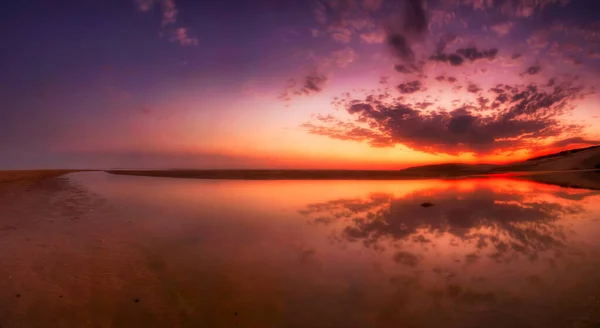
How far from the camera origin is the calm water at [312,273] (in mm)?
5977

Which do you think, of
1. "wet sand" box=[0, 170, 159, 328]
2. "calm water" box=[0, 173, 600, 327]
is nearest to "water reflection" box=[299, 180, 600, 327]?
"calm water" box=[0, 173, 600, 327]

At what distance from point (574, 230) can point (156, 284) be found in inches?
599

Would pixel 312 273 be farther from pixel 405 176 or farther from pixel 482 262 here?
pixel 405 176

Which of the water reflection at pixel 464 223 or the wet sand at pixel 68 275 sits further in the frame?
the water reflection at pixel 464 223

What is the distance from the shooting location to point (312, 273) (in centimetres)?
819

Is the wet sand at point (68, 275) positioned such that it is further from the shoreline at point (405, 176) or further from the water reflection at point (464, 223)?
the shoreline at point (405, 176)

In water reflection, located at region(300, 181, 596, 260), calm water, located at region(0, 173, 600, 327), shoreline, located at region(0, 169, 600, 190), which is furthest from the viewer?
shoreline, located at region(0, 169, 600, 190)

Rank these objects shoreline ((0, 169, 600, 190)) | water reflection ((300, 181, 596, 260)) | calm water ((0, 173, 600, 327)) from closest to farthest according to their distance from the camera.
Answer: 1. calm water ((0, 173, 600, 327))
2. water reflection ((300, 181, 596, 260))
3. shoreline ((0, 169, 600, 190))

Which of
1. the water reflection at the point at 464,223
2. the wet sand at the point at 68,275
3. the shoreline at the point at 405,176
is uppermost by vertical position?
the shoreline at the point at 405,176

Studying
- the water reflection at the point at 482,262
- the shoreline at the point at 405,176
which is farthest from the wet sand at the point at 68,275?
the shoreline at the point at 405,176

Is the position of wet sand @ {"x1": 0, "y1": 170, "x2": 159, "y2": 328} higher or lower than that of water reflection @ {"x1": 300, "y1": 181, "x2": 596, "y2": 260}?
lower

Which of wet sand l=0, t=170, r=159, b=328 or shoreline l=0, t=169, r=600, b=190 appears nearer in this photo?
wet sand l=0, t=170, r=159, b=328

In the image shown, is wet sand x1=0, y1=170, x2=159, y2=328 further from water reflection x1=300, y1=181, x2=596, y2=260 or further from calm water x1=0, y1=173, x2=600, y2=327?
water reflection x1=300, y1=181, x2=596, y2=260

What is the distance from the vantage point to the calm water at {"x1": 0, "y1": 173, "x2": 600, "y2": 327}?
19.6ft
